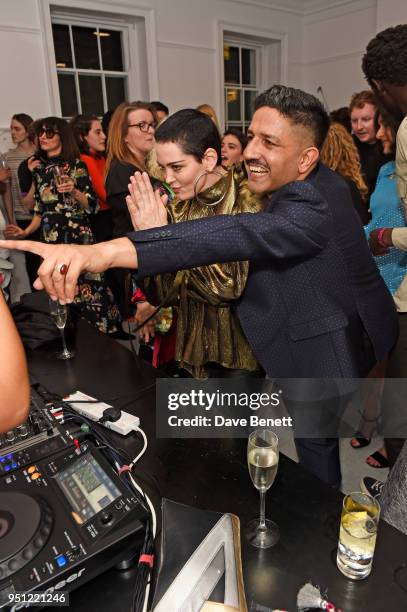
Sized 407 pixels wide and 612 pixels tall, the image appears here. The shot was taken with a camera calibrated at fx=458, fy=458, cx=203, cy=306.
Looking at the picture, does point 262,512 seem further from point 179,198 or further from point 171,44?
point 171,44

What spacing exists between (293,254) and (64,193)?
7.79 feet

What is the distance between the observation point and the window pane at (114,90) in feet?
16.3

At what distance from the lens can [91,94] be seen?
15.9 ft

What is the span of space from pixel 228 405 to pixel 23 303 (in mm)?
921

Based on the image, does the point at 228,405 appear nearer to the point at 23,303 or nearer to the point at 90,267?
the point at 90,267

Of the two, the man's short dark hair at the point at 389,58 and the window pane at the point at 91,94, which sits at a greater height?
the window pane at the point at 91,94

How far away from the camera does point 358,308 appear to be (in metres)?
1.27

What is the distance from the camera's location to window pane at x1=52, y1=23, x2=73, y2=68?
451 cm

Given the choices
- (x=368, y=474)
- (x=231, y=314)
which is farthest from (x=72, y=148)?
(x=368, y=474)

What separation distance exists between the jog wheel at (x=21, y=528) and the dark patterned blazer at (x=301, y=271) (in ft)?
1.50

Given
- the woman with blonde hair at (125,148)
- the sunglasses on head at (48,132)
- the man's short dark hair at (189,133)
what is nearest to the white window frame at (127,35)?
the sunglasses on head at (48,132)

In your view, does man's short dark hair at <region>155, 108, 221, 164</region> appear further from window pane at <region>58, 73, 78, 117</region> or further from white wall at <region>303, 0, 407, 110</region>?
white wall at <region>303, 0, 407, 110</region>

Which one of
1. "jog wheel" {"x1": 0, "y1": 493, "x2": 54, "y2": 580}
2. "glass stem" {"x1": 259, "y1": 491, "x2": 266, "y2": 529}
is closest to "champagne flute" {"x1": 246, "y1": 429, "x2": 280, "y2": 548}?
"glass stem" {"x1": 259, "y1": 491, "x2": 266, "y2": 529}

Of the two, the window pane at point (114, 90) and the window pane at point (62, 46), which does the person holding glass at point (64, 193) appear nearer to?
the window pane at point (62, 46)
